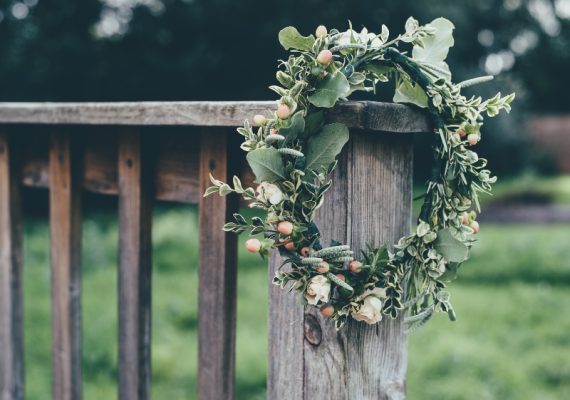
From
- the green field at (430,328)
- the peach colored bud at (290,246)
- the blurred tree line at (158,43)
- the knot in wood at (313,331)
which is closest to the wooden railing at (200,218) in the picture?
the knot in wood at (313,331)

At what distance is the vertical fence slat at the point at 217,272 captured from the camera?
1055mm

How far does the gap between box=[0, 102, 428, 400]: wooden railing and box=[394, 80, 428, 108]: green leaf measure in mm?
27

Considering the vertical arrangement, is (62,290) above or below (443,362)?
above

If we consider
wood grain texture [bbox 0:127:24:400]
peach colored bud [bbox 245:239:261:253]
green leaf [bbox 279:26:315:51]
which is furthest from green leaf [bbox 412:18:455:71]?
wood grain texture [bbox 0:127:24:400]

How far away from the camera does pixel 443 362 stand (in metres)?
2.54

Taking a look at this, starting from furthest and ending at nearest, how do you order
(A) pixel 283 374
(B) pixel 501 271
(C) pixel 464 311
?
(B) pixel 501 271 → (C) pixel 464 311 → (A) pixel 283 374

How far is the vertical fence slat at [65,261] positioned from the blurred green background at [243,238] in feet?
2.95

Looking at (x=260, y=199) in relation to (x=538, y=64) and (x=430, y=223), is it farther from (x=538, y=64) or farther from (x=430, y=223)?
(x=538, y=64)

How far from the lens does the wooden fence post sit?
0.85m

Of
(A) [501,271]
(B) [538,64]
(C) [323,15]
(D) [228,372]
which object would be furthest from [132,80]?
(B) [538,64]

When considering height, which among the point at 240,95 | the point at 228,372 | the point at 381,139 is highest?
the point at 240,95

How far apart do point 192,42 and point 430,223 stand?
28.0ft

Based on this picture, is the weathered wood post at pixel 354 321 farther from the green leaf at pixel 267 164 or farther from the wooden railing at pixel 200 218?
the green leaf at pixel 267 164

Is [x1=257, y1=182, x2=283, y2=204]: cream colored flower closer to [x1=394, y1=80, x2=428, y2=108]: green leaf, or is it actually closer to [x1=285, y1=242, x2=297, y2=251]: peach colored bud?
[x1=285, y1=242, x2=297, y2=251]: peach colored bud
